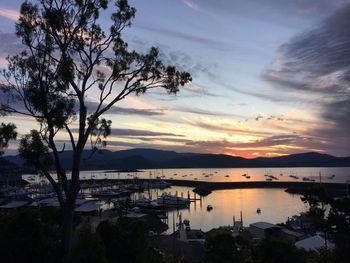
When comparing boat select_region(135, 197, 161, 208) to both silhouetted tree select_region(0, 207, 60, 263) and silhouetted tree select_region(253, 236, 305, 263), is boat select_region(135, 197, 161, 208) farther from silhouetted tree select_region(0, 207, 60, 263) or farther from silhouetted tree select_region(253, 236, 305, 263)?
silhouetted tree select_region(0, 207, 60, 263)

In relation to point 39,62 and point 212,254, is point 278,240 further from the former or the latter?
point 39,62

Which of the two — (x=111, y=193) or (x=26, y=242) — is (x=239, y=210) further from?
(x=26, y=242)

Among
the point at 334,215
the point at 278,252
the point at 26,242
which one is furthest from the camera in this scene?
the point at 278,252

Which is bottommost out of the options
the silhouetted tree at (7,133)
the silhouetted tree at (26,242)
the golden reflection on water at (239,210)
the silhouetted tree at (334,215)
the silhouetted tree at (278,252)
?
the golden reflection on water at (239,210)

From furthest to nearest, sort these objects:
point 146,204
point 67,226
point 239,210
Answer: point 239,210 < point 146,204 < point 67,226

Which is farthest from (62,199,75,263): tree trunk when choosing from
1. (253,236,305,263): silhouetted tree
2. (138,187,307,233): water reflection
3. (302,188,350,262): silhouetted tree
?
(138,187,307,233): water reflection

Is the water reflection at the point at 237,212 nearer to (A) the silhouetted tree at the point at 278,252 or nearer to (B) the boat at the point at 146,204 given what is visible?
(B) the boat at the point at 146,204

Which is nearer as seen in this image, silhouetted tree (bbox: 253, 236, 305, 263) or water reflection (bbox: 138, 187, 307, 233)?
silhouetted tree (bbox: 253, 236, 305, 263)

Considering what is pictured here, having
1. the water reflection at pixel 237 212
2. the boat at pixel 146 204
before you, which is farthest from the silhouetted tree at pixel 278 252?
the boat at pixel 146 204

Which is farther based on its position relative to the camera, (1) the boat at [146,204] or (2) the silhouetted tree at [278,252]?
(1) the boat at [146,204]

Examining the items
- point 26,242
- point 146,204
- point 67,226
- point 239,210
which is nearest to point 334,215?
point 67,226

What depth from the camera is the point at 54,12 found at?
11.4 meters

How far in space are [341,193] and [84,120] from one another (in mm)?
91975

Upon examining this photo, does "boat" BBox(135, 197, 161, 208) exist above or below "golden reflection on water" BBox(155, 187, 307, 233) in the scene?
above
